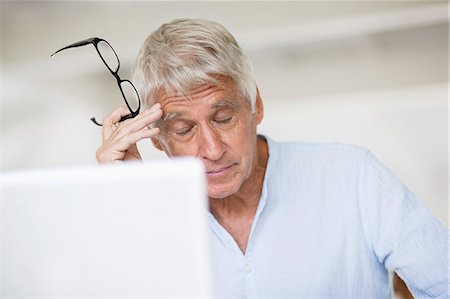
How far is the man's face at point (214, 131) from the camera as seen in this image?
125 centimetres

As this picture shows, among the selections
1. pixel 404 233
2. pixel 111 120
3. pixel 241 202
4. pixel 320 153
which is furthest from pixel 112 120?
pixel 404 233

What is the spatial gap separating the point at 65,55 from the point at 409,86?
63.0 inches

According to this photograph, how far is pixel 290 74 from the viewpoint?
3.31m

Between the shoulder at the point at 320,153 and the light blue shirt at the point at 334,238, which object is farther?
the shoulder at the point at 320,153

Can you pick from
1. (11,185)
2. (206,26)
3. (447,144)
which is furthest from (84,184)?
(447,144)

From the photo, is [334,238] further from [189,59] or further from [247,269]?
[189,59]

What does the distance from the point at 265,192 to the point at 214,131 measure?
0.21m

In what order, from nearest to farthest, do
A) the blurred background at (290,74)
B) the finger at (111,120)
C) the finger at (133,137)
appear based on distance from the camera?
the finger at (133,137)
the finger at (111,120)
the blurred background at (290,74)

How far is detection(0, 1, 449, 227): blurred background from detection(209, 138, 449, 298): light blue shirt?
1.57 meters

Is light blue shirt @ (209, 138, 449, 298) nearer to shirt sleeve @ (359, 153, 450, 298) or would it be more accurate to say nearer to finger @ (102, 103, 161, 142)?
shirt sleeve @ (359, 153, 450, 298)

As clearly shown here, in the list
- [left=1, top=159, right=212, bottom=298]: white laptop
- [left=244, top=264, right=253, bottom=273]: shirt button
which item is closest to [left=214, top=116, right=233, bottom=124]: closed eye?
[left=244, top=264, right=253, bottom=273]: shirt button

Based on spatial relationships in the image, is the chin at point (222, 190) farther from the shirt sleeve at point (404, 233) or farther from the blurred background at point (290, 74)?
the blurred background at point (290, 74)

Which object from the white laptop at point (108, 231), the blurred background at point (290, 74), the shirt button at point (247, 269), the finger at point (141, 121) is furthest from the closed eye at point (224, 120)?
the blurred background at point (290, 74)

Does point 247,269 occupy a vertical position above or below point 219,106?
below
